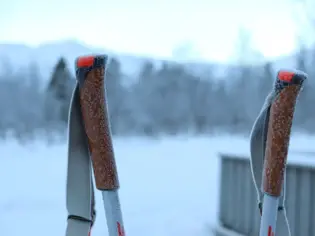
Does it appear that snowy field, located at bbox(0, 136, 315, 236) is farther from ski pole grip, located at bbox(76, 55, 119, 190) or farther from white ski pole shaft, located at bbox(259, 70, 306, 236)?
white ski pole shaft, located at bbox(259, 70, 306, 236)

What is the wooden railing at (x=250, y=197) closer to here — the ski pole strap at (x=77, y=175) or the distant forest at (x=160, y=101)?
the ski pole strap at (x=77, y=175)

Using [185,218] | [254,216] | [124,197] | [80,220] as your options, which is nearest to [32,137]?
[124,197]

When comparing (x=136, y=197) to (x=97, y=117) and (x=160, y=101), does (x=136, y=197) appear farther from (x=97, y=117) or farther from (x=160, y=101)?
(x=160, y=101)

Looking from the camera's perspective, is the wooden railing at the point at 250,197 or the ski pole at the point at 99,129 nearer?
the ski pole at the point at 99,129

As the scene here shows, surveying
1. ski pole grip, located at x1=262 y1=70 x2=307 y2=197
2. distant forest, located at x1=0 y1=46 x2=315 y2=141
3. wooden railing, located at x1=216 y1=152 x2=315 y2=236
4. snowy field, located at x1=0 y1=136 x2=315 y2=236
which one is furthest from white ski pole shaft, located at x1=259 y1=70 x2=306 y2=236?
distant forest, located at x1=0 y1=46 x2=315 y2=141

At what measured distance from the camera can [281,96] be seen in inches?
39.2

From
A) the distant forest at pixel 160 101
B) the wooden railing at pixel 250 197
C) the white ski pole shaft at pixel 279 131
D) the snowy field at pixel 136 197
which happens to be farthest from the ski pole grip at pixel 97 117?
the distant forest at pixel 160 101

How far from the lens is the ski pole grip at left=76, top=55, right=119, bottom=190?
3.09 feet

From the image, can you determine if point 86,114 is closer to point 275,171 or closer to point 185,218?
point 275,171

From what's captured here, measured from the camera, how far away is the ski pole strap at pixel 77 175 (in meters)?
1.01

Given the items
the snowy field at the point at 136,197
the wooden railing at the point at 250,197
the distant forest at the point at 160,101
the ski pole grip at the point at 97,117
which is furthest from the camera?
the distant forest at the point at 160,101

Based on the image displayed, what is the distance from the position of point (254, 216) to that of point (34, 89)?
16558 mm

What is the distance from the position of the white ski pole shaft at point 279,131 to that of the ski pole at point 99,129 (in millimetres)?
440

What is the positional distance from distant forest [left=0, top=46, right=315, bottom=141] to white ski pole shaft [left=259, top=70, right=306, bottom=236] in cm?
1351
